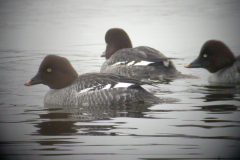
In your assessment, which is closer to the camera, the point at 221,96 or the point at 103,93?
the point at 103,93

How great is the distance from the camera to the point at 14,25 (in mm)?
23391

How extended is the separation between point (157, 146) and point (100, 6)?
27.1 meters

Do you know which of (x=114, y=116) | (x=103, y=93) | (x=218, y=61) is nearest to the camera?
(x=114, y=116)

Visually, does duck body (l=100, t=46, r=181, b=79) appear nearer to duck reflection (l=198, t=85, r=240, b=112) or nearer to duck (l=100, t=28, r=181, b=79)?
duck (l=100, t=28, r=181, b=79)

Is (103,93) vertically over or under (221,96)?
over

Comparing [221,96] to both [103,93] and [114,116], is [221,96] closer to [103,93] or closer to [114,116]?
[103,93]

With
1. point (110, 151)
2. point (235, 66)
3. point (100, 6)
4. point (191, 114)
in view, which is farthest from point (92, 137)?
point (100, 6)

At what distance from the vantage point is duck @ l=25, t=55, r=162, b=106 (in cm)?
751

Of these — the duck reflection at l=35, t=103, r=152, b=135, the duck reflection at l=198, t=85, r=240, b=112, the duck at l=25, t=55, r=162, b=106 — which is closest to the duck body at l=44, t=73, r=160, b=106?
the duck at l=25, t=55, r=162, b=106

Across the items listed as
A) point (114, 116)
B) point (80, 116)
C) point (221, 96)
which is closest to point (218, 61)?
point (221, 96)

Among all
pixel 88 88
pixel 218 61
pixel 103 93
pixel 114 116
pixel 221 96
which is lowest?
pixel 114 116

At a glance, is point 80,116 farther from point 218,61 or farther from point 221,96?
point 218,61

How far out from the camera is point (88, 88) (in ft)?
24.7

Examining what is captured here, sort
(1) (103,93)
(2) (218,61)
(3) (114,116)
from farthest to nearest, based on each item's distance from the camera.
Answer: (2) (218,61), (1) (103,93), (3) (114,116)
